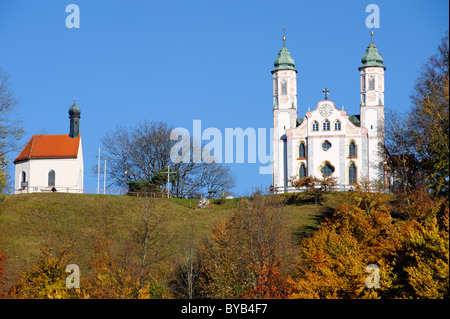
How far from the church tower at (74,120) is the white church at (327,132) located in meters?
18.6

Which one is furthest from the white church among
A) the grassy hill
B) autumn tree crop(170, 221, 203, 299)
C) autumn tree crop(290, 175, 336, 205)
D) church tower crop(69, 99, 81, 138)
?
autumn tree crop(170, 221, 203, 299)

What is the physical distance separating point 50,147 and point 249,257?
1569 inches

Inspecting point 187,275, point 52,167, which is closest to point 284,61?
point 52,167

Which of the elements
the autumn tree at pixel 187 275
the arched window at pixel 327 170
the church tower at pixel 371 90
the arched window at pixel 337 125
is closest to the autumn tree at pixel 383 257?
the autumn tree at pixel 187 275

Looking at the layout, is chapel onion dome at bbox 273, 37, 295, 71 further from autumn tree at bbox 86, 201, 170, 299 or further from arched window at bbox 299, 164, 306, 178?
autumn tree at bbox 86, 201, 170, 299

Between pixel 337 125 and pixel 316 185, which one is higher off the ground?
pixel 337 125

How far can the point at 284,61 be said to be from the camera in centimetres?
8662

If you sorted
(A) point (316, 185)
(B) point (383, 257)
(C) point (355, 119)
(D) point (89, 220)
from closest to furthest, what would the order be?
(B) point (383, 257), (D) point (89, 220), (A) point (316, 185), (C) point (355, 119)

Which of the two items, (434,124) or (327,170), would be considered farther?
(327,170)

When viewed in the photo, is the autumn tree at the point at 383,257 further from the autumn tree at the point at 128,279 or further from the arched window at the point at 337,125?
the arched window at the point at 337,125

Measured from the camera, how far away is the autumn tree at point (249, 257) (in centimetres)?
4294

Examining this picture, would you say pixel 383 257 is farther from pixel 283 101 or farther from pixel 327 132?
pixel 283 101

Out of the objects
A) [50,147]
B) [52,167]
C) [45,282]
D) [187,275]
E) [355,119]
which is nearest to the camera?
[45,282]

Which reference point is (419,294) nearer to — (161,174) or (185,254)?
(185,254)
